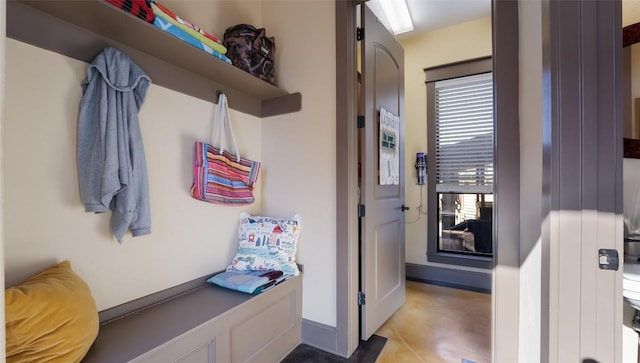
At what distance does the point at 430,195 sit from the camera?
3.18 meters

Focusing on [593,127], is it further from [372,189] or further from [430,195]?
[430,195]

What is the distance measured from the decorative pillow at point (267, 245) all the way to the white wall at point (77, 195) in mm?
182

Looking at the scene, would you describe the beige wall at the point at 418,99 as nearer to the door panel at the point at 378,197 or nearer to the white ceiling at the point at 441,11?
the white ceiling at the point at 441,11

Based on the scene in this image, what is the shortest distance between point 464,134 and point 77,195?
10.8ft

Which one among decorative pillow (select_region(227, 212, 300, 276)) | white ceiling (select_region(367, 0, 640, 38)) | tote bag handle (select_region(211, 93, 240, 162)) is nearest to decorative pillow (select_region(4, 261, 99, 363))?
decorative pillow (select_region(227, 212, 300, 276))

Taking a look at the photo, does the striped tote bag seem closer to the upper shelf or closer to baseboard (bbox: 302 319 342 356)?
the upper shelf

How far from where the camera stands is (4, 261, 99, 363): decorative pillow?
0.82 m

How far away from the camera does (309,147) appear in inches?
76.4

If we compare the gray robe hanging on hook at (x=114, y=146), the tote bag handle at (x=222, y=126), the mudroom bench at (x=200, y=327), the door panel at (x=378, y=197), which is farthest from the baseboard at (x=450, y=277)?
the gray robe hanging on hook at (x=114, y=146)

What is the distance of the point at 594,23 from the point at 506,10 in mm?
600

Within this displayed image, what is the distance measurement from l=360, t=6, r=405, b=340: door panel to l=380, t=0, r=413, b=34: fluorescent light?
0.52 m

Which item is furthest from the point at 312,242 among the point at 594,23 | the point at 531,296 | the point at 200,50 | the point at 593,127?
the point at 594,23

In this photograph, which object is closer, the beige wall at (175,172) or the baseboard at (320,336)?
the beige wall at (175,172)

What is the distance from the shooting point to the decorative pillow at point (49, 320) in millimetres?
822
